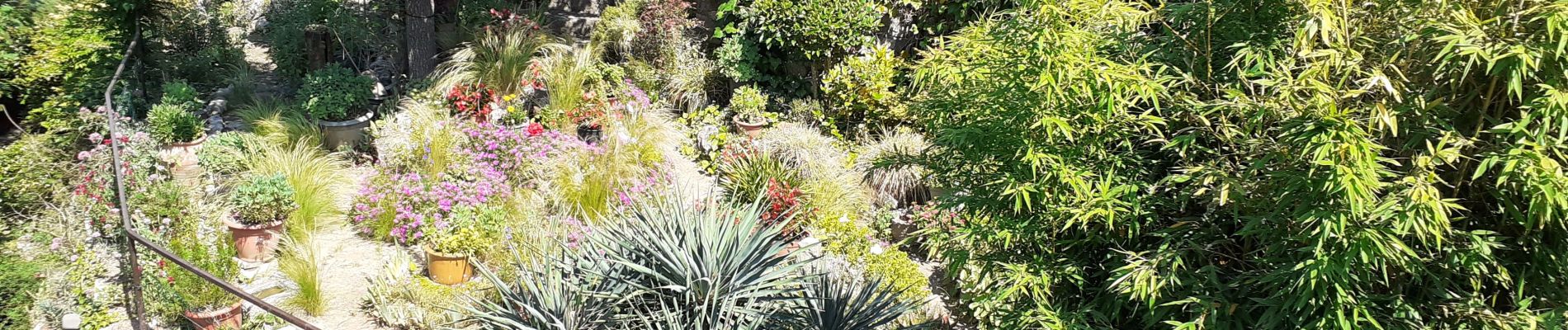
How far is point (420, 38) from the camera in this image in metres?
7.49

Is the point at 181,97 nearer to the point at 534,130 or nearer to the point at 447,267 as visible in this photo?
the point at 534,130

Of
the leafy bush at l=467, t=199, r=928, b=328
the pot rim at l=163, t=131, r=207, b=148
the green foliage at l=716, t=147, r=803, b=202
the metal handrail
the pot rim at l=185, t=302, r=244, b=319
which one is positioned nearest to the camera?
the metal handrail

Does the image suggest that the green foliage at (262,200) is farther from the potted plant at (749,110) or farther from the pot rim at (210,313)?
the potted plant at (749,110)

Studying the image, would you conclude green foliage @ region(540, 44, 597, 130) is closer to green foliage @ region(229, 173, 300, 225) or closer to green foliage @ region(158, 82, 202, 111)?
green foliage @ region(229, 173, 300, 225)

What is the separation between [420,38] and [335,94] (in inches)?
39.1

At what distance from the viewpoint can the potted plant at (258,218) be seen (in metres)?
5.07

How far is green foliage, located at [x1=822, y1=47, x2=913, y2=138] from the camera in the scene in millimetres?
7348

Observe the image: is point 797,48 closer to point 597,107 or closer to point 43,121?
point 597,107

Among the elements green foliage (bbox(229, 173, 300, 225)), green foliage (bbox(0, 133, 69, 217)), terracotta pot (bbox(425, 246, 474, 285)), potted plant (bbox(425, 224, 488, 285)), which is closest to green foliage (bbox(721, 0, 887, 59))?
potted plant (bbox(425, 224, 488, 285))

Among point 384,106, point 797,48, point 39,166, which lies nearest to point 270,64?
point 384,106

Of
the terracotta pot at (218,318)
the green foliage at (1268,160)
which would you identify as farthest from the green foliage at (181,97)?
the green foliage at (1268,160)

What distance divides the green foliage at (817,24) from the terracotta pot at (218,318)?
4.48 m

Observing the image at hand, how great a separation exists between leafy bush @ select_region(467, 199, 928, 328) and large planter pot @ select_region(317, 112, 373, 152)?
3991 millimetres

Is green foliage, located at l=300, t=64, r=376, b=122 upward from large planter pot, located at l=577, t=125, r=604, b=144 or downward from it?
upward
